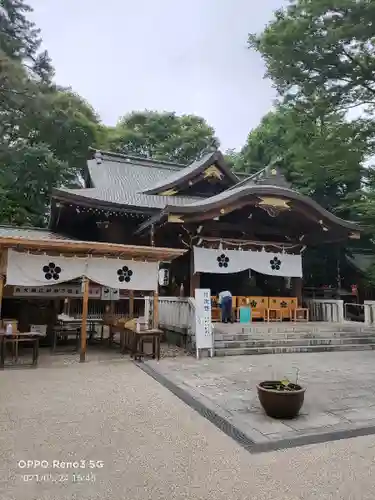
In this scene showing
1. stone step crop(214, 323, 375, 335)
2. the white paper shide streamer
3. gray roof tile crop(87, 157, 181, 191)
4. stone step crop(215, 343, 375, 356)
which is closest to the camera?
the white paper shide streamer

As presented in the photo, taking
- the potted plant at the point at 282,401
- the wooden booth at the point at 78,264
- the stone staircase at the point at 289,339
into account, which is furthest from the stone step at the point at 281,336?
the potted plant at the point at 282,401

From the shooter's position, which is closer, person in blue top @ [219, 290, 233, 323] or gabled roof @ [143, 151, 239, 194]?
person in blue top @ [219, 290, 233, 323]

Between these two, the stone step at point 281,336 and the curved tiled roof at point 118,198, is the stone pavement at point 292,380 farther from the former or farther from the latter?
the curved tiled roof at point 118,198

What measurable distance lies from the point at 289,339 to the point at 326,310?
12.9 ft

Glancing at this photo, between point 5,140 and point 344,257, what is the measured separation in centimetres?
1993

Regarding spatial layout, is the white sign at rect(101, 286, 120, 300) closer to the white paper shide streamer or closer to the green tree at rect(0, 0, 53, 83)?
the white paper shide streamer

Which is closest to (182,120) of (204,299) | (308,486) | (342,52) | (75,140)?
(75,140)

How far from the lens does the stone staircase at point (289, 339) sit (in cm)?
960

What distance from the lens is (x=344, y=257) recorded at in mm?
18453

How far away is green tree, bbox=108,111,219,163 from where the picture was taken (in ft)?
108

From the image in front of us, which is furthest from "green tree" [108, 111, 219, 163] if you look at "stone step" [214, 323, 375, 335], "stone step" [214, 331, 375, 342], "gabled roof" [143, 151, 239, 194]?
"stone step" [214, 331, 375, 342]

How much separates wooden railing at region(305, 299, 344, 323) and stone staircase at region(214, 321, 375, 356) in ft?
4.50

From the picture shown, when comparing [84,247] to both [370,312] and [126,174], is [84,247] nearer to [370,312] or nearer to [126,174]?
[370,312]

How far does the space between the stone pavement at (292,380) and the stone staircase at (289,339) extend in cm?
44
